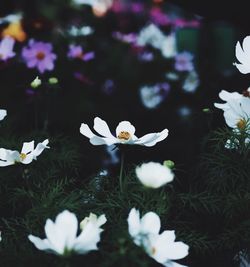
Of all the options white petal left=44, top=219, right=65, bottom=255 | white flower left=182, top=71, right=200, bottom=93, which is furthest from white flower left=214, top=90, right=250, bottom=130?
white flower left=182, top=71, right=200, bottom=93

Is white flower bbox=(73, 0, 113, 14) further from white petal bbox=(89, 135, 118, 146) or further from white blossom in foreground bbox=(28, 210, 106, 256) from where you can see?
white blossom in foreground bbox=(28, 210, 106, 256)

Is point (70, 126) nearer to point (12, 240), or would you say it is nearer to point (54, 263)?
point (12, 240)

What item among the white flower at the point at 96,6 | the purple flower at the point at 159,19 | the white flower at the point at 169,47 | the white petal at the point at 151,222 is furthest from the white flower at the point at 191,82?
the white petal at the point at 151,222

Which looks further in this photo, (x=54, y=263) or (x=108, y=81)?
(x=108, y=81)

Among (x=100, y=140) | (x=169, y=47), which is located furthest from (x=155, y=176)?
(x=169, y=47)

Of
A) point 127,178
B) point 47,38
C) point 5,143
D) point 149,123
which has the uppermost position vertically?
point 127,178

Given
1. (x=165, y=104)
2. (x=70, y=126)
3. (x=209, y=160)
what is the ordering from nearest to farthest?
(x=209, y=160)
(x=70, y=126)
(x=165, y=104)

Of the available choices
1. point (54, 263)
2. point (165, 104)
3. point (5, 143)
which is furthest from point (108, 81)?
point (54, 263)
